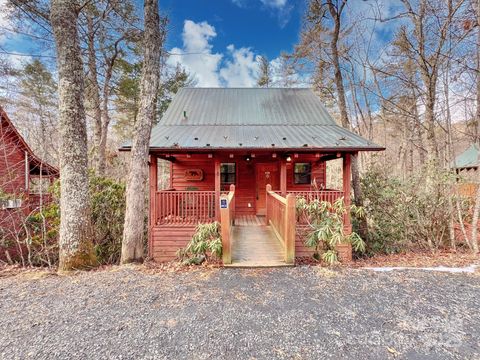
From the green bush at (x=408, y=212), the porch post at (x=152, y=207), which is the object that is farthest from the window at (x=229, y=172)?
the green bush at (x=408, y=212)

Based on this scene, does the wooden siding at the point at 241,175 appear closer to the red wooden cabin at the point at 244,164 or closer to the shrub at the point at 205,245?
the red wooden cabin at the point at 244,164

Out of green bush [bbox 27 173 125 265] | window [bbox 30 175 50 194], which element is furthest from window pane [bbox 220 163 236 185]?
window [bbox 30 175 50 194]

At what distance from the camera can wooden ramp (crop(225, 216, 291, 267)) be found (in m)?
4.83

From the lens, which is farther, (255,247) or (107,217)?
(107,217)

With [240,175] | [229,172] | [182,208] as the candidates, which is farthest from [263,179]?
[182,208]

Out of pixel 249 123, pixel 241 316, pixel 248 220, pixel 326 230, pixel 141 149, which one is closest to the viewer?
pixel 241 316

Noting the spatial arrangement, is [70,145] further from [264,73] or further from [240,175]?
[264,73]

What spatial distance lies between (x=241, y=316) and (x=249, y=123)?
7.30 m

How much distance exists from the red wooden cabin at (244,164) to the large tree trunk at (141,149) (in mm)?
1156

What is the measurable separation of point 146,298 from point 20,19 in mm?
7906

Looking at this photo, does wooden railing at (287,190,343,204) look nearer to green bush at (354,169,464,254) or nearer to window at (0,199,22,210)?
green bush at (354,169,464,254)

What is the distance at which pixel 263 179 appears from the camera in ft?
30.7

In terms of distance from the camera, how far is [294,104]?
10.3 m

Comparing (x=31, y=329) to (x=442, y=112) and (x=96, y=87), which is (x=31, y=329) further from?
(x=96, y=87)
